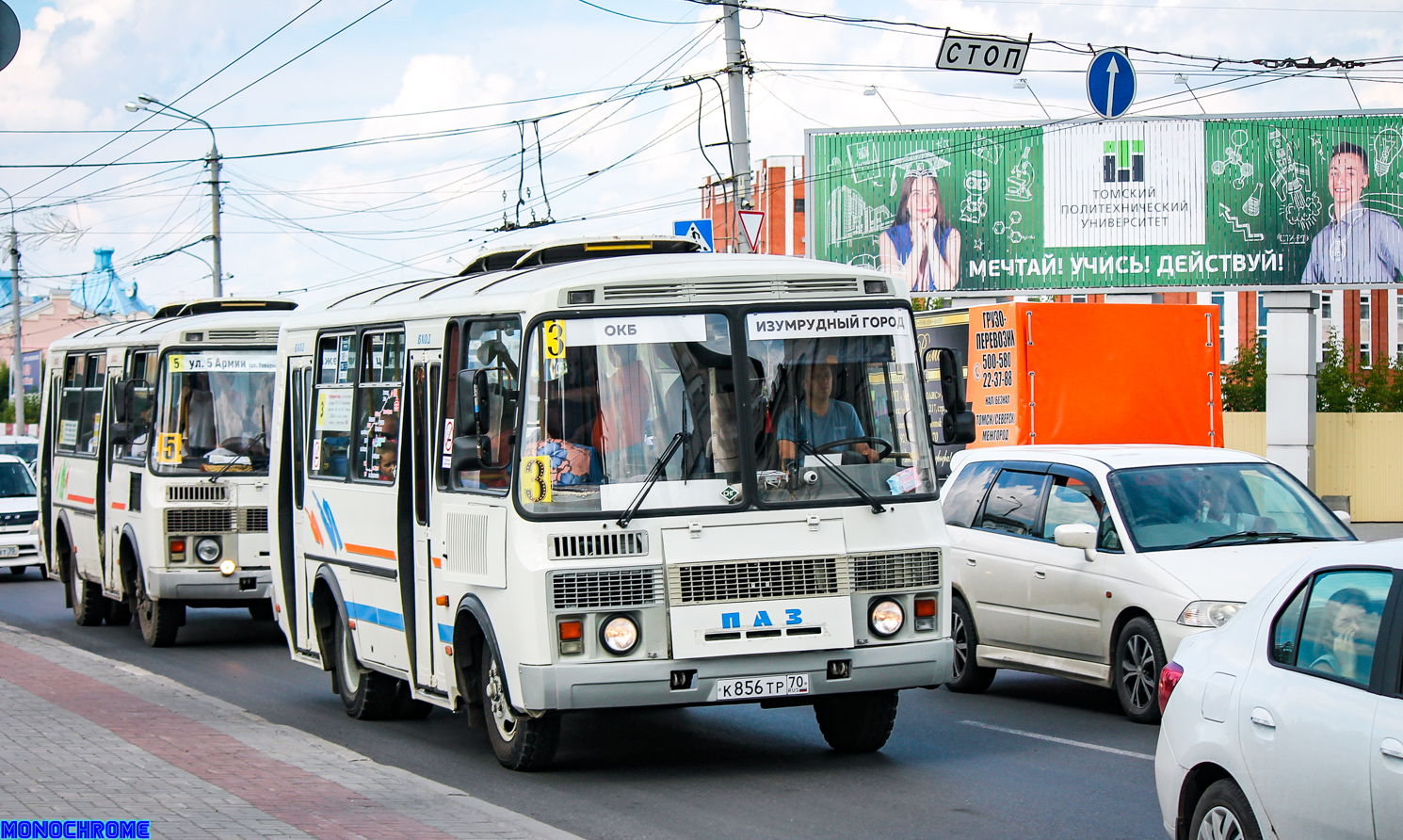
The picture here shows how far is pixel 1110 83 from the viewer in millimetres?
21469

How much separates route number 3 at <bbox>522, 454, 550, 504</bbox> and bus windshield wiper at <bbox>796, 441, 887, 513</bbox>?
1337 millimetres

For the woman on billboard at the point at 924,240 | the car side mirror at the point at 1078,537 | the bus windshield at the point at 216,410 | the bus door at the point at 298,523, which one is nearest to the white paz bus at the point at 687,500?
the car side mirror at the point at 1078,537

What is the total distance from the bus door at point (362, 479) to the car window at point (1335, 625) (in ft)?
20.0

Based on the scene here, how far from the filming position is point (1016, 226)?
35.0 metres

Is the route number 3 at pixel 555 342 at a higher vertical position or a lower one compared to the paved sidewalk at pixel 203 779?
higher

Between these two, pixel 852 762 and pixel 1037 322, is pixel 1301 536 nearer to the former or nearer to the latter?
pixel 852 762

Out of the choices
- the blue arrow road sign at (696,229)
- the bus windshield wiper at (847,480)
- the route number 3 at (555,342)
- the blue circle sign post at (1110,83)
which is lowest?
the bus windshield wiper at (847,480)

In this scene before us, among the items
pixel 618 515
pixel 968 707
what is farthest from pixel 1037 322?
pixel 618 515

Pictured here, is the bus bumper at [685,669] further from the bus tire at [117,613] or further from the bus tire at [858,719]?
the bus tire at [117,613]

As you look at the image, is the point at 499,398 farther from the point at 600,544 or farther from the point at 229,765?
the point at 229,765

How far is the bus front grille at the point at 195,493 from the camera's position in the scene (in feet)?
53.0

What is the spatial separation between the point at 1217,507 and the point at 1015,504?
64.5 inches

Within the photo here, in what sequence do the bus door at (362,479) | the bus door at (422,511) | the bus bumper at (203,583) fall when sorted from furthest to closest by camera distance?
the bus bumper at (203,583)
the bus door at (362,479)
the bus door at (422,511)

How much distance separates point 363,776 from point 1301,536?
610 centimetres
